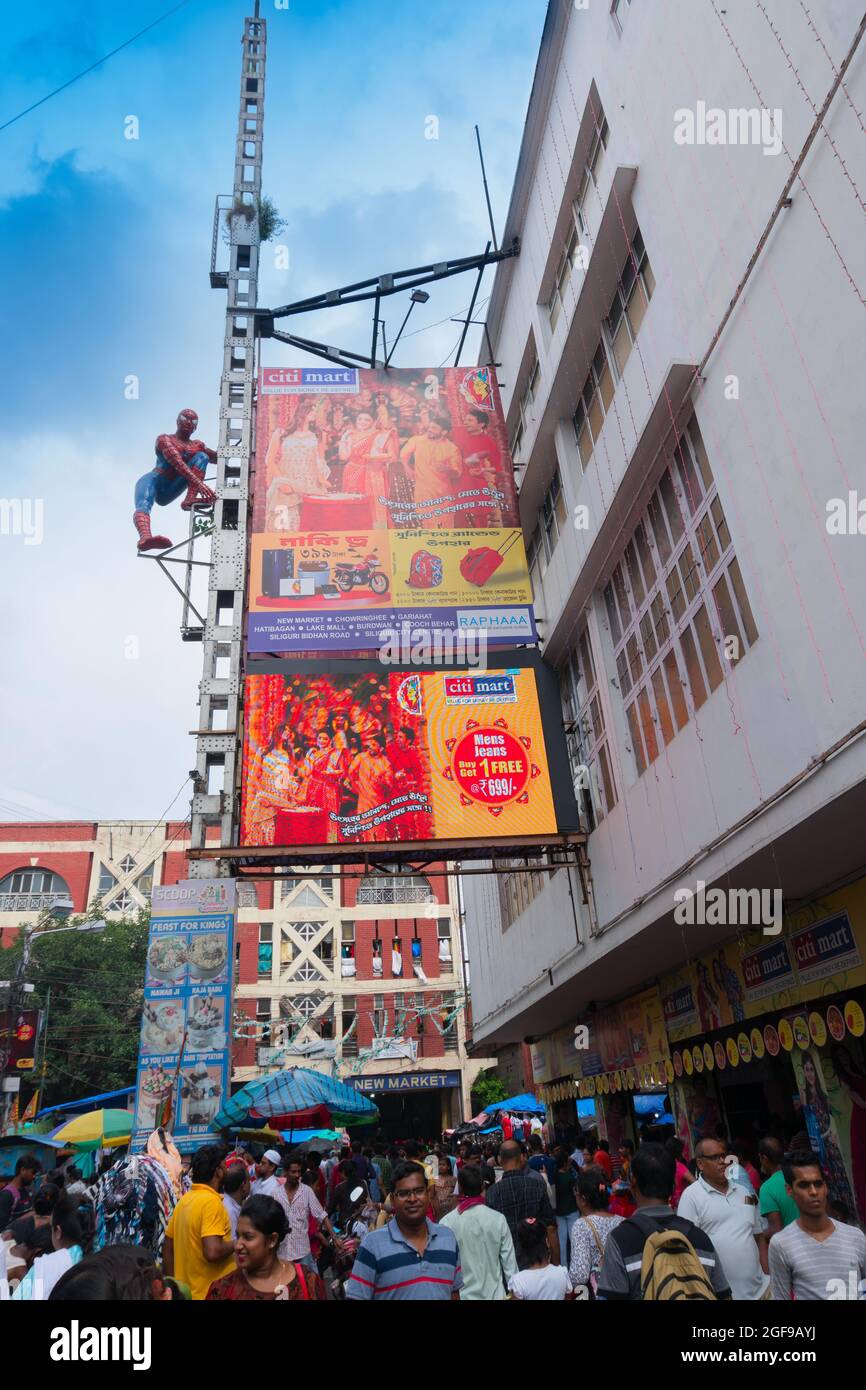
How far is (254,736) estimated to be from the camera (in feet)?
37.2

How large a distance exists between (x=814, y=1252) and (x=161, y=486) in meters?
14.0

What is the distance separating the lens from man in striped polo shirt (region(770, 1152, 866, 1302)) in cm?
370

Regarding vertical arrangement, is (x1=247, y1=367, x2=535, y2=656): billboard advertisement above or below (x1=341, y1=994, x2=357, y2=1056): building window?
above

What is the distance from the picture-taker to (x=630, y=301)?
11.6 meters

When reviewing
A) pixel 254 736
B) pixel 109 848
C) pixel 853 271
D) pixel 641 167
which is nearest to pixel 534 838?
pixel 254 736

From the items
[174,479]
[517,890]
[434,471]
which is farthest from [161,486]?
[517,890]

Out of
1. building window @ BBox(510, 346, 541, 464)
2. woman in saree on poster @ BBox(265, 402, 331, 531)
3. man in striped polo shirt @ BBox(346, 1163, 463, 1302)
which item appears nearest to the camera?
man in striped polo shirt @ BBox(346, 1163, 463, 1302)

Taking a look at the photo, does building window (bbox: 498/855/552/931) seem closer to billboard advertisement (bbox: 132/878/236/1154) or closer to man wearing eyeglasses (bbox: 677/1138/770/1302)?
billboard advertisement (bbox: 132/878/236/1154)

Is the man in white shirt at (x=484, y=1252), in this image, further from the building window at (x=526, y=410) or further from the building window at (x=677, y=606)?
the building window at (x=526, y=410)

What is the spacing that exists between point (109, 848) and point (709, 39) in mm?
39542

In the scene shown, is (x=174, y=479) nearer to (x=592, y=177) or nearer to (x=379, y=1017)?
(x=592, y=177)

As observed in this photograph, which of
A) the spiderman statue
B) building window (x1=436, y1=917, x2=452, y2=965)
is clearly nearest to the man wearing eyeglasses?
the spiderman statue

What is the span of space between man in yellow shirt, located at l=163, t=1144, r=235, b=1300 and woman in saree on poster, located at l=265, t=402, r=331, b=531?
367 inches
